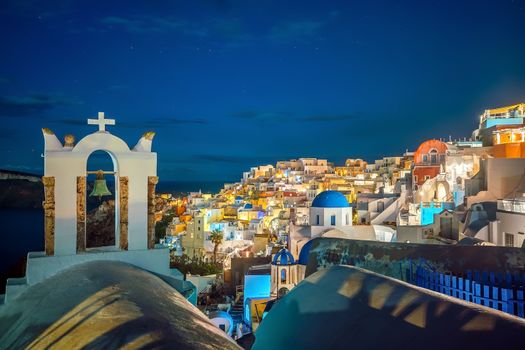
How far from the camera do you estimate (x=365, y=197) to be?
37375 millimetres

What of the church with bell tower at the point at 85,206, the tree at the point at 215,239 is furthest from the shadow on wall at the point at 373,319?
the tree at the point at 215,239

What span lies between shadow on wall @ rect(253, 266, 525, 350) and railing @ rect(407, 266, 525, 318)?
2.99 metres

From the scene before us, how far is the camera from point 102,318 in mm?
3074

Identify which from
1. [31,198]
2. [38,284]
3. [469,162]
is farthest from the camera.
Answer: [31,198]

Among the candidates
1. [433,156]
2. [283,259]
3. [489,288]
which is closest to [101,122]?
[489,288]

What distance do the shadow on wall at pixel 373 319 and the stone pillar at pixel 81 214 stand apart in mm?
2685

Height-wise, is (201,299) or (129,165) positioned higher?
(129,165)

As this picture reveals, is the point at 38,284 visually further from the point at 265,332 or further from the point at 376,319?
the point at 376,319

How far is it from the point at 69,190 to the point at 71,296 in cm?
226

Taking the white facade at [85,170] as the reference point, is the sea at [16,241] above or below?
below

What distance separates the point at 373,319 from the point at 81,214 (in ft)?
13.2

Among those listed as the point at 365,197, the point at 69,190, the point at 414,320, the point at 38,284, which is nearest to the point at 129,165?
the point at 69,190

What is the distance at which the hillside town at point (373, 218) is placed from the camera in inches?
691

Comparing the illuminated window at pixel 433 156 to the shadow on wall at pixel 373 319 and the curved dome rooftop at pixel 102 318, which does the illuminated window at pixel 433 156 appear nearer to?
the shadow on wall at pixel 373 319
